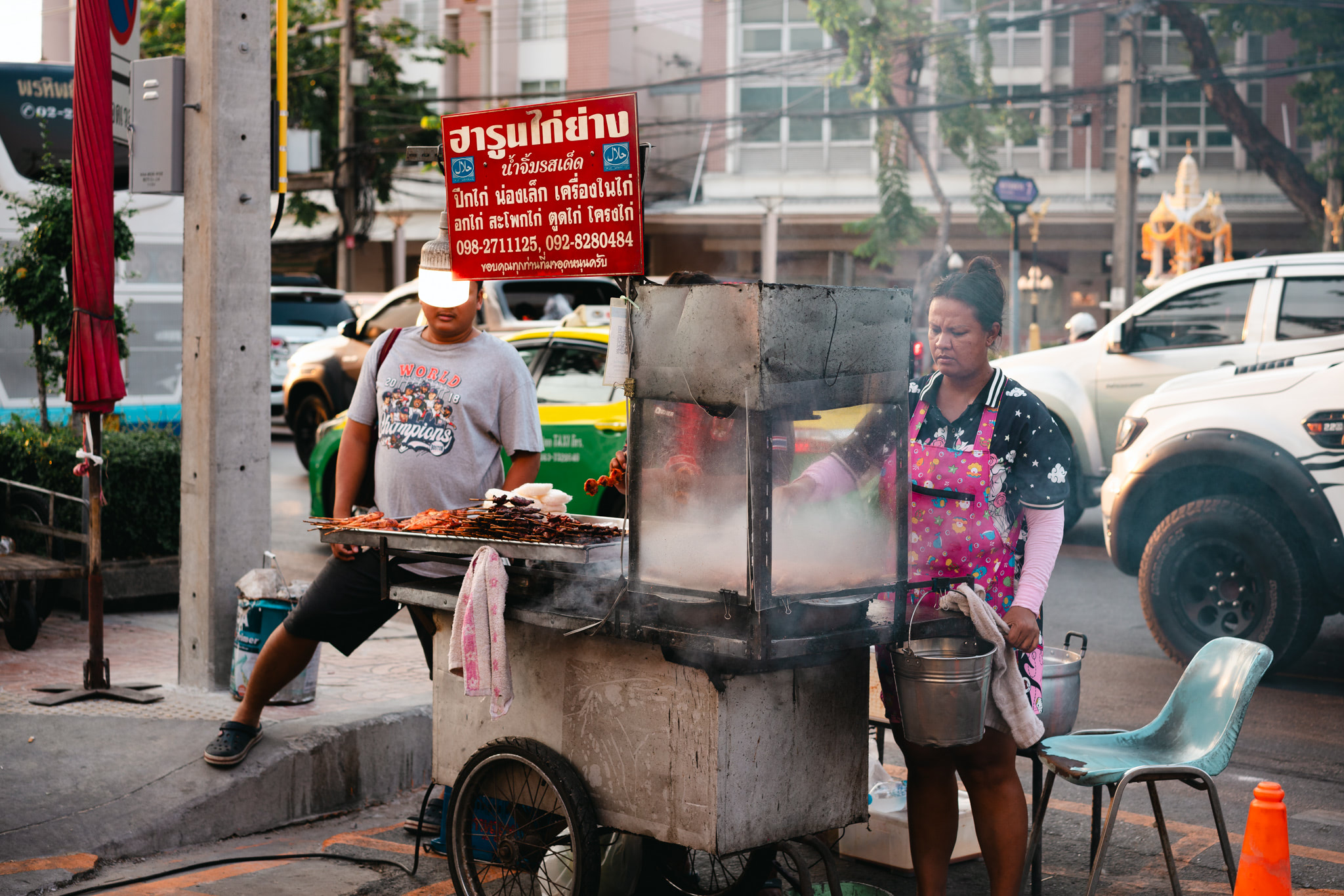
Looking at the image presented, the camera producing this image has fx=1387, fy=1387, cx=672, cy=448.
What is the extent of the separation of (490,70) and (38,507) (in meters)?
32.1

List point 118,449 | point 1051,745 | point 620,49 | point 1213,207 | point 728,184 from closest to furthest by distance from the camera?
point 1051,745, point 118,449, point 1213,207, point 728,184, point 620,49

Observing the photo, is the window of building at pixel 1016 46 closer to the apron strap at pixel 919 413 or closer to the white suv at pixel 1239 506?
the white suv at pixel 1239 506

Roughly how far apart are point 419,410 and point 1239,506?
15.3 feet

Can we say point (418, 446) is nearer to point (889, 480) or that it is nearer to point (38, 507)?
point (889, 480)

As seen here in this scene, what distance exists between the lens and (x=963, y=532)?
3684mm

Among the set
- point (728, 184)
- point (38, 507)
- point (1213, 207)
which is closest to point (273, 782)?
point (38, 507)

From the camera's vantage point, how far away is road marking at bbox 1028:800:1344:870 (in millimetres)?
4625

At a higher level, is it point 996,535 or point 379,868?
point 996,535

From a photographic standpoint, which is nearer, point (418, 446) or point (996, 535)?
point (996, 535)

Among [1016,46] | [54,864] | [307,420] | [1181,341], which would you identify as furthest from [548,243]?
[1016,46]

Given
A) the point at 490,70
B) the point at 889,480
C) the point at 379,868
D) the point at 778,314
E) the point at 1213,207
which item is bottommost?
the point at 379,868

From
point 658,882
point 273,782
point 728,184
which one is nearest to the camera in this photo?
point 658,882

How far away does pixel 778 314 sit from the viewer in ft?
10.6

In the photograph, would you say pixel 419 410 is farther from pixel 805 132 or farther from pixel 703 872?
pixel 805 132
